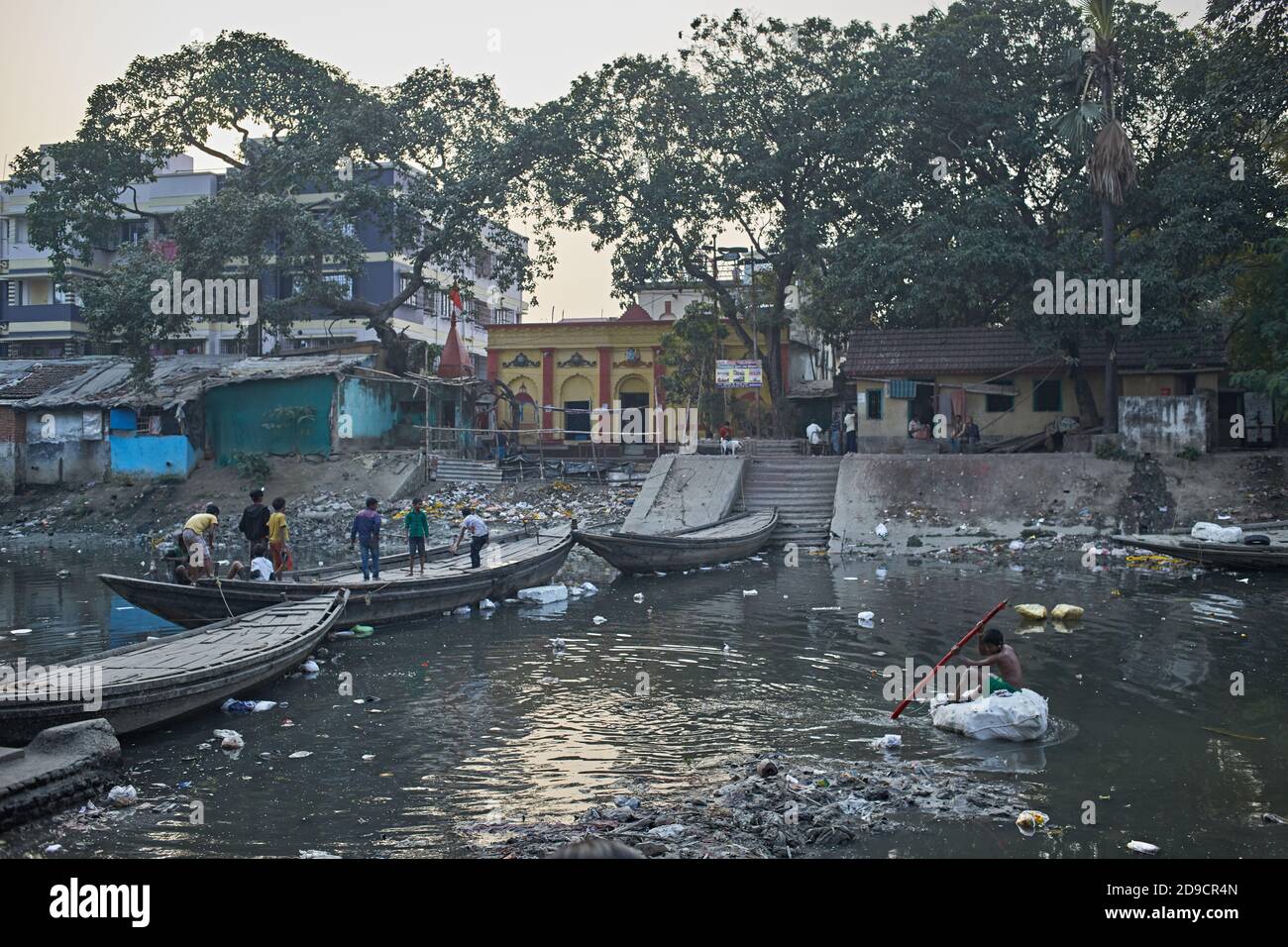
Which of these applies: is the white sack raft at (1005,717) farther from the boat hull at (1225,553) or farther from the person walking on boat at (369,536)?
the boat hull at (1225,553)

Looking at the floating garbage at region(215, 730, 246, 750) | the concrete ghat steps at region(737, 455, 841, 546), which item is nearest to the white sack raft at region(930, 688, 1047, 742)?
the floating garbage at region(215, 730, 246, 750)

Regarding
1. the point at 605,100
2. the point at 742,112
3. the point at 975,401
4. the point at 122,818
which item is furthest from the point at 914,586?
the point at 605,100

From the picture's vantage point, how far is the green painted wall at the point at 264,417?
30.5m

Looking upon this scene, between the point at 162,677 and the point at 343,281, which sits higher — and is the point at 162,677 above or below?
below

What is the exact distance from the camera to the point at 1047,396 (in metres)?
28.5

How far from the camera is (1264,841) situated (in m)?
6.78

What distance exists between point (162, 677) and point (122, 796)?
155 cm

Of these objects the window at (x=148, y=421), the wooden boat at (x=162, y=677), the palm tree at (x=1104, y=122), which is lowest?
the wooden boat at (x=162, y=677)

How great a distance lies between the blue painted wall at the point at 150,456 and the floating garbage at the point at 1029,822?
2796cm

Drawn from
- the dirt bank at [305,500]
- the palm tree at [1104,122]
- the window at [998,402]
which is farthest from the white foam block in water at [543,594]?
the window at [998,402]

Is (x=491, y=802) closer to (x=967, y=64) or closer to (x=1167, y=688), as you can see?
(x=1167, y=688)

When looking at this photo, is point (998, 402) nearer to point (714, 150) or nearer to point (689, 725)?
point (714, 150)

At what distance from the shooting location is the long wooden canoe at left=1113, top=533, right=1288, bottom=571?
18031mm

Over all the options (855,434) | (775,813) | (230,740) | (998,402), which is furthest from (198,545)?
(998,402)
